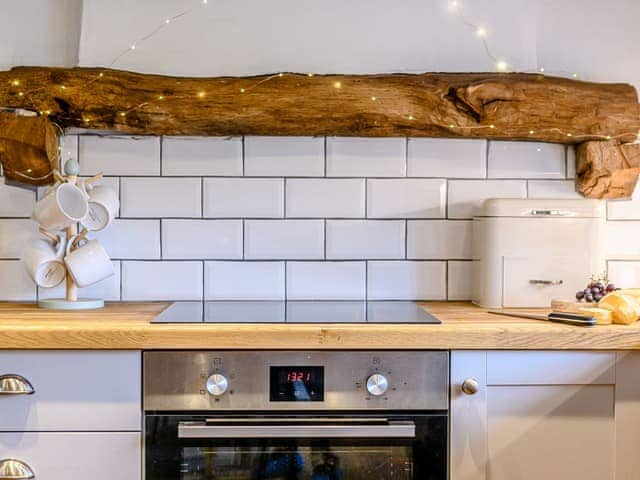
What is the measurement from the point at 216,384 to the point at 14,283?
84 centimetres

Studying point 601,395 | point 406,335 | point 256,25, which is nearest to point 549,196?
point 601,395

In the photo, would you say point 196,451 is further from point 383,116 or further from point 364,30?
point 364,30

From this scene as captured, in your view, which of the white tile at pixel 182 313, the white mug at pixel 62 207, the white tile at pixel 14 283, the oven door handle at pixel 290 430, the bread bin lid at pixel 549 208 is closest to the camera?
the oven door handle at pixel 290 430

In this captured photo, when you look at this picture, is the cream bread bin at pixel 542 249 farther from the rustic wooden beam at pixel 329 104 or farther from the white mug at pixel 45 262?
the white mug at pixel 45 262

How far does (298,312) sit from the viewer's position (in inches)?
57.4

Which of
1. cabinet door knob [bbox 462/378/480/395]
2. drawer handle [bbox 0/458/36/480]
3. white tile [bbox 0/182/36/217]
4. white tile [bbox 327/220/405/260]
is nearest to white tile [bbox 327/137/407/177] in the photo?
white tile [bbox 327/220/405/260]

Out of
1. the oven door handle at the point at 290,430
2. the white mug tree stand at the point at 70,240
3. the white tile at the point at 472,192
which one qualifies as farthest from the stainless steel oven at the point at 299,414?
the white tile at the point at 472,192

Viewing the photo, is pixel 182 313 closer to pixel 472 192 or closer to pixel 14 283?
pixel 14 283

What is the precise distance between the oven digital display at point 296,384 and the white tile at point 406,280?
0.54 metres

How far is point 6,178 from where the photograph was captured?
1575 millimetres

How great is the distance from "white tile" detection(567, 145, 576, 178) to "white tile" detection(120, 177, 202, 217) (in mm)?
1079

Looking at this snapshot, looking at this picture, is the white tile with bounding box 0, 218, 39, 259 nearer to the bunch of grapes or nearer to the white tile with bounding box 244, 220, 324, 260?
the white tile with bounding box 244, 220, 324, 260

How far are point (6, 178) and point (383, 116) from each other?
39.7 inches

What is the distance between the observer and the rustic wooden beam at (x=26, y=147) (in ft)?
4.98
